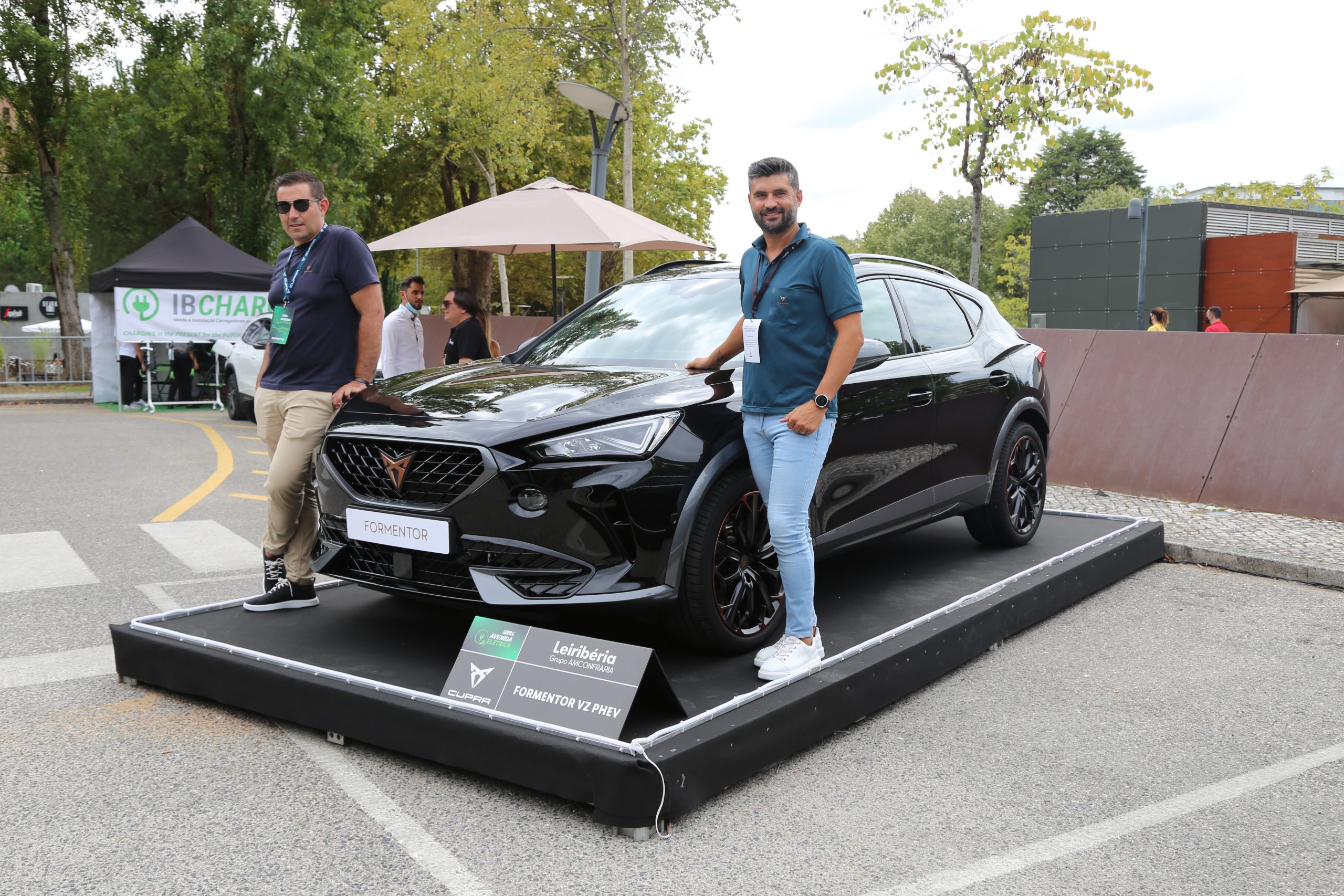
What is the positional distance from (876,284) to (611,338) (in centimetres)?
135

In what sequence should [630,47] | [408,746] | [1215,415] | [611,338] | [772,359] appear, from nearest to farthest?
[408,746] → [772,359] → [611,338] → [1215,415] → [630,47]

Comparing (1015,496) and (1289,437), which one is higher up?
(1289,437)

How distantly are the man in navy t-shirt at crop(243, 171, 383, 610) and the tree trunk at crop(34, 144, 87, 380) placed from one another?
23276 millimetres

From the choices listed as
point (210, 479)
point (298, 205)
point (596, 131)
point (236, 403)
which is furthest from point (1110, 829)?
point (236, 403)

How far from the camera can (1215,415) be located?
8.70 metres

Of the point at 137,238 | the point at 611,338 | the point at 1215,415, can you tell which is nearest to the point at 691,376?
the point at 611,338

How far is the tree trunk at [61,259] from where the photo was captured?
963 inches

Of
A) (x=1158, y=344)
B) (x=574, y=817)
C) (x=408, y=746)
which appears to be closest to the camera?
(x=574, y=817)

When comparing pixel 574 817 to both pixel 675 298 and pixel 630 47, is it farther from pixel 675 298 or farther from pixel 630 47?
pixel 630 47

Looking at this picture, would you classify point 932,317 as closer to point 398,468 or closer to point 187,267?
point 398,468

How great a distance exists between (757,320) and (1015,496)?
2977 mm

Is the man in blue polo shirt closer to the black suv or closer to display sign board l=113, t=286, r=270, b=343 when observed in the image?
the black suv

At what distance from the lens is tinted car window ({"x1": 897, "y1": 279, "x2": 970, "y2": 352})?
18.4 ft

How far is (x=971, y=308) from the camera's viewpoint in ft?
20.6
